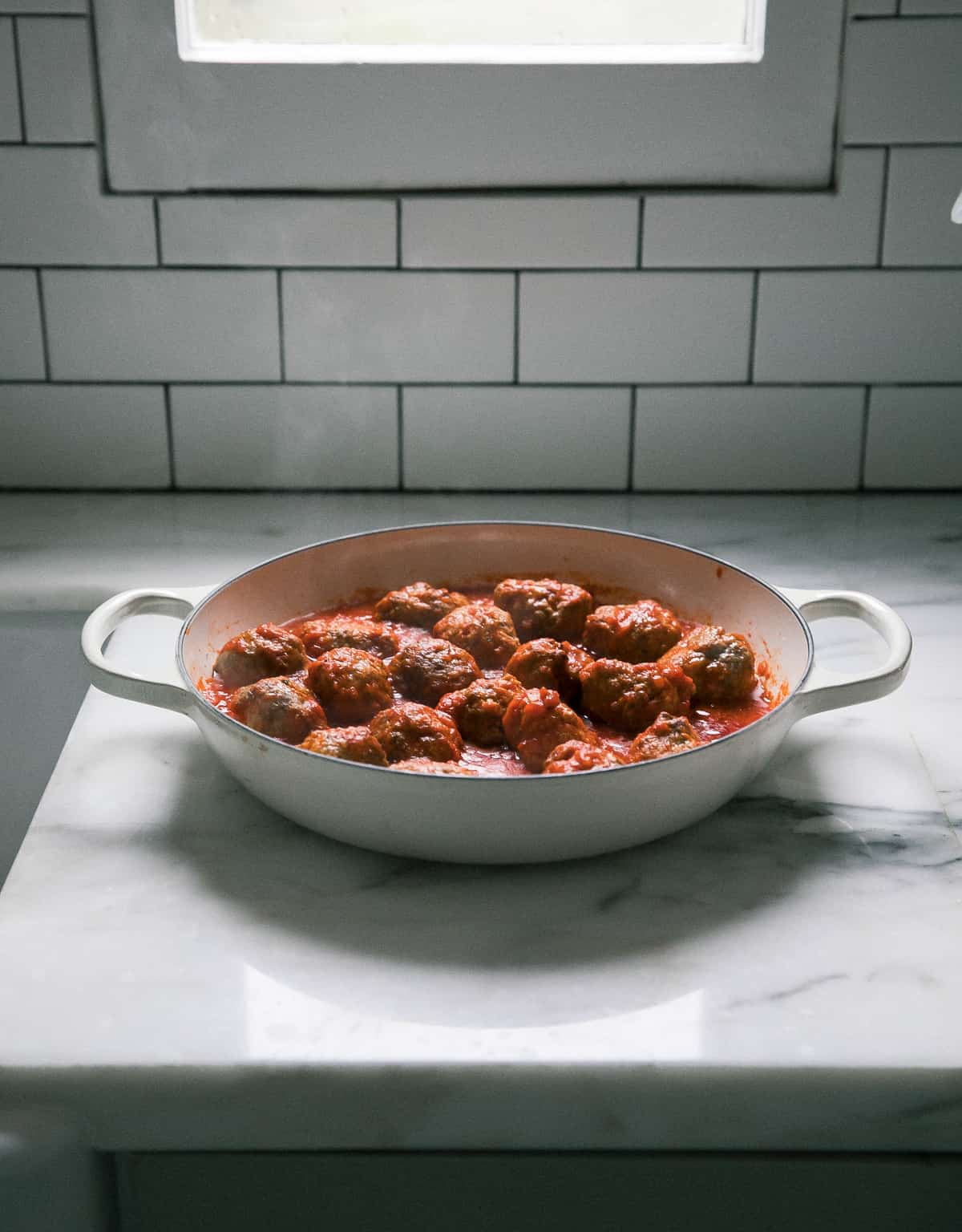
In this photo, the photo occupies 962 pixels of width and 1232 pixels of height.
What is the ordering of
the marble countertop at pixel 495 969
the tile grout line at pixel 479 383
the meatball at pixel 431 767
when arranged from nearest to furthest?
the marble countertop at pixel 495 969 < the meatball at pixel 431 767 < the tile grout line at pixel 479 383

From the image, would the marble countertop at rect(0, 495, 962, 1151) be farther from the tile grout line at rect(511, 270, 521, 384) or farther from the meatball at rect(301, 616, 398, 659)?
the tile grout line at rect(511, 270, 521, 384)

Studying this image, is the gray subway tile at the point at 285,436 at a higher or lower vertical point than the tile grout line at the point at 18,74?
lower

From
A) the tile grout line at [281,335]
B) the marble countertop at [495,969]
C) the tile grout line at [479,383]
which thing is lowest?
the marble countertop at [495,969]

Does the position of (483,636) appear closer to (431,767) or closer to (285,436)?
(431,767)

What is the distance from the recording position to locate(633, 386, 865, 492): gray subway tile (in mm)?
1403

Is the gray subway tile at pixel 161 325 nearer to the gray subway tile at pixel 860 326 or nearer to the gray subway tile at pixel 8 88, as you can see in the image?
the gray subway tile at pixel 8 88

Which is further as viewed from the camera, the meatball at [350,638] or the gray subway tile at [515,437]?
the gray subway tile at [515,437]

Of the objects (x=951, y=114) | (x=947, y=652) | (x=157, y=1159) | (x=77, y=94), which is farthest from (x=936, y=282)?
(x=157, y=1159)

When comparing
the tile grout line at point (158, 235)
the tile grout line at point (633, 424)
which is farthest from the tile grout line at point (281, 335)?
the tile grout line at point (633, 424)

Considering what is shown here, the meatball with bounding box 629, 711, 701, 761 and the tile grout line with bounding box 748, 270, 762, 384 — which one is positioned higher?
the tile grout line with bounding box 748, 270, 762, 384

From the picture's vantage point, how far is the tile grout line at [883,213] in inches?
52.1

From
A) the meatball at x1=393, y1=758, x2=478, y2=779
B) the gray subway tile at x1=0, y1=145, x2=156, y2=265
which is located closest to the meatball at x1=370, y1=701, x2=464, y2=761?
the meatball at x1=393, y1=758, x2=478, y2=779

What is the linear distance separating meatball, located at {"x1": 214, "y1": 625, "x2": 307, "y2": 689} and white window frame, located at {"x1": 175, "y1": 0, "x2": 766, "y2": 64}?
0.67 meters

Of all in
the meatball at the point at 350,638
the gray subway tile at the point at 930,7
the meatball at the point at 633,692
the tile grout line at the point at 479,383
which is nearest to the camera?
the meatball at the point at 633,692
